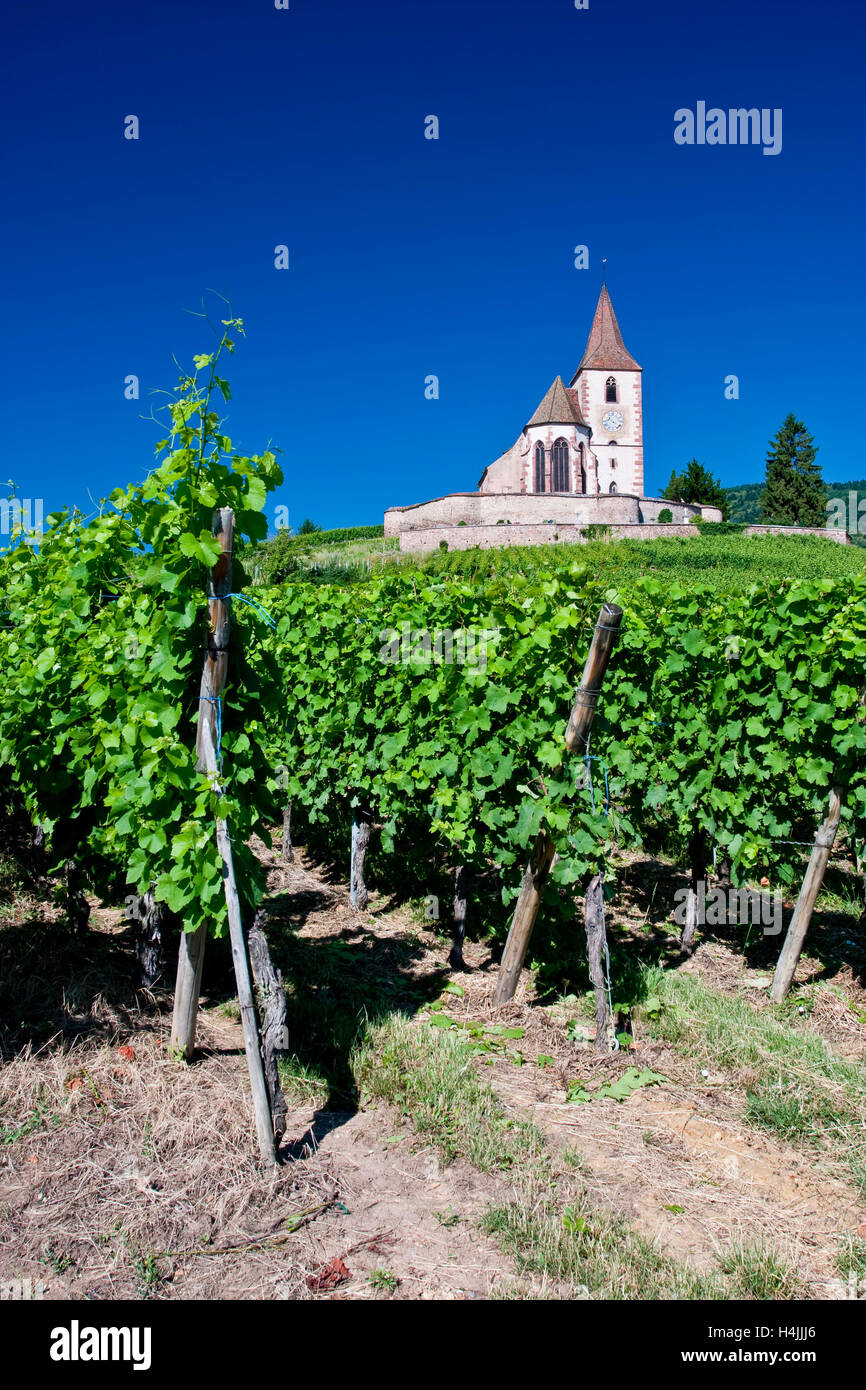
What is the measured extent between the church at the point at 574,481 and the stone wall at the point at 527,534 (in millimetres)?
59

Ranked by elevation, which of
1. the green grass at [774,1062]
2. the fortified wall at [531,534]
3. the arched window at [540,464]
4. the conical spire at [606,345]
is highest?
the conical spire at [606,345]

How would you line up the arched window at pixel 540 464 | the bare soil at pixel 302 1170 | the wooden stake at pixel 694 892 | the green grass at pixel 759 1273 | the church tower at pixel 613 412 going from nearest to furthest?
the green grass at pixel 759 1273 < the bare soil at pixel 302 1170 < the wooden stake at pixel 694 892 < the arched window at pixel 540 464 < the church tower at pixel 613 412

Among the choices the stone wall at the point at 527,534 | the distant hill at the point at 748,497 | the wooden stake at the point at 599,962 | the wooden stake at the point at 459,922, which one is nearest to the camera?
the wooden stake at the point at 599,962

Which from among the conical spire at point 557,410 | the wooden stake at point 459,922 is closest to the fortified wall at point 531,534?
the conical spire at point 557,410

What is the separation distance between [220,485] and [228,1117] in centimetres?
266

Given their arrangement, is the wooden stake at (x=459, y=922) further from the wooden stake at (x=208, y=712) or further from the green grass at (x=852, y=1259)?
the green grass at (x=852, y=1259)

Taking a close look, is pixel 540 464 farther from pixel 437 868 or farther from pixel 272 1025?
pixel 272 1025

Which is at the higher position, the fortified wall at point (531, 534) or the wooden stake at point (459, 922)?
the fortified wall at point (531, 534)

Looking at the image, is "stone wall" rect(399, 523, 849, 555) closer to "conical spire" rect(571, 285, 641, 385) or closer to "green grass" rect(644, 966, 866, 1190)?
"conical spire" rect(571, 285, 641, 385)

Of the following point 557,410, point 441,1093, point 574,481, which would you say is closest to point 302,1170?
point 441,1093

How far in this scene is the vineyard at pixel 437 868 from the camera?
3.29 meters

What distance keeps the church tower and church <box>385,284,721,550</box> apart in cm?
8

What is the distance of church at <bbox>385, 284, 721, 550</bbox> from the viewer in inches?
1907
